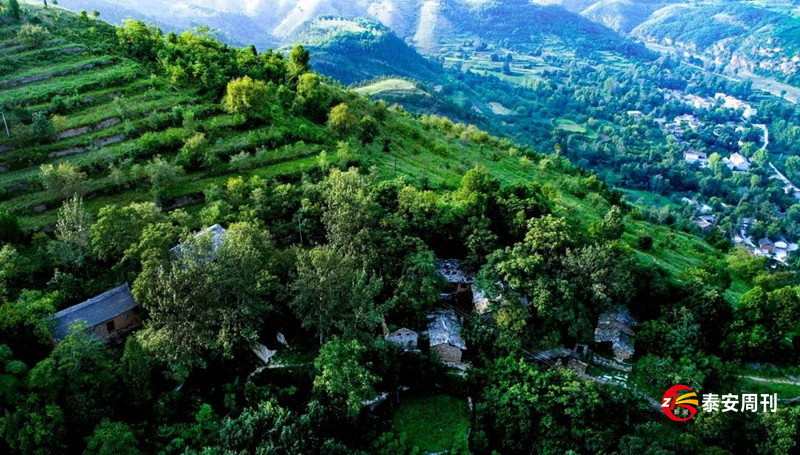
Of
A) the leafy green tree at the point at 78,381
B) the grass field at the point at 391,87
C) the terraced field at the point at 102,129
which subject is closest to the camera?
the leafy green tree at the point at 78,381

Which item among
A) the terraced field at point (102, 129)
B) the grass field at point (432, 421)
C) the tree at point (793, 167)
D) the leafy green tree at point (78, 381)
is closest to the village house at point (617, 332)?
the grass field at point (432, 421)

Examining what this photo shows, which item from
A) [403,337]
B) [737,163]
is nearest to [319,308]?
[403,337]

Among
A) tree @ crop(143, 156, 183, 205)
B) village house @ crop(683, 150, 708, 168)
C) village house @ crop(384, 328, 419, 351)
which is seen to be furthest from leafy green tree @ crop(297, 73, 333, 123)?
village house @ crop(683, 150, 708, 168)

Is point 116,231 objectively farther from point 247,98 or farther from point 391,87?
point 391,87

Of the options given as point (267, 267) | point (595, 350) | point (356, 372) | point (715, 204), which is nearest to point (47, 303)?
point (267, 267)

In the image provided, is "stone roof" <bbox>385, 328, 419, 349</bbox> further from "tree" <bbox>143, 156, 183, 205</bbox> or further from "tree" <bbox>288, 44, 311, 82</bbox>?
"tree" <bbox>288, 44, 311, 82</bbox>

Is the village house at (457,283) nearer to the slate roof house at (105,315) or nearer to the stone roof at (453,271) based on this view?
the stone roof at (453,271)

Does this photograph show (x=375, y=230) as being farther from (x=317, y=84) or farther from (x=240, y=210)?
(x=317, y=84)
